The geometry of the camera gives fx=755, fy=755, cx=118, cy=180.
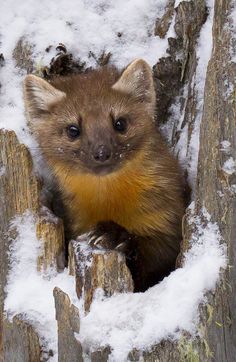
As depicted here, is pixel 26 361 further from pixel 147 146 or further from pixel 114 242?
pixel 147 146

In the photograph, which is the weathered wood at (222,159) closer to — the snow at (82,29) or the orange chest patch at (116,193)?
the orange chest patch at (116,193)

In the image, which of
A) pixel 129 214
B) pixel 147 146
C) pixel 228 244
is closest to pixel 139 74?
pixel 147 146

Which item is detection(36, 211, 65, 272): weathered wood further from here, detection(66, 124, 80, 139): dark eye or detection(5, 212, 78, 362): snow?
detection(66, 124, 80, 139): dark eye

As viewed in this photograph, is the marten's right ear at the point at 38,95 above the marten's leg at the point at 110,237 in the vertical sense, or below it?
above

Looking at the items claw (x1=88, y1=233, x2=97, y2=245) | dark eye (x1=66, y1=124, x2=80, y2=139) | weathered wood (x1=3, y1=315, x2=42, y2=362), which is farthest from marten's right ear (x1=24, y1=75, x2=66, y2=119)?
weathered wood (x1=3, y1=315, x2=42, y2=362)

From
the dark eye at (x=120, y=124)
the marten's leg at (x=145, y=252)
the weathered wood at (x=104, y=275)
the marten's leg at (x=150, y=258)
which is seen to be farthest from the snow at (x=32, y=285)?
the dark eye at (x=120, y=124)

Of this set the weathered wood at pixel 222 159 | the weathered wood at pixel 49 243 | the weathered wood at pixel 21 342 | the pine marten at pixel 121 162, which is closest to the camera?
the weathered wood at pixel 222 159

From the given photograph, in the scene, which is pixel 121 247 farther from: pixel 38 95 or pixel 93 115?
pixel 38 95

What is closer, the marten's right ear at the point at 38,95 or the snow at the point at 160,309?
the snow at the point at 160,309
